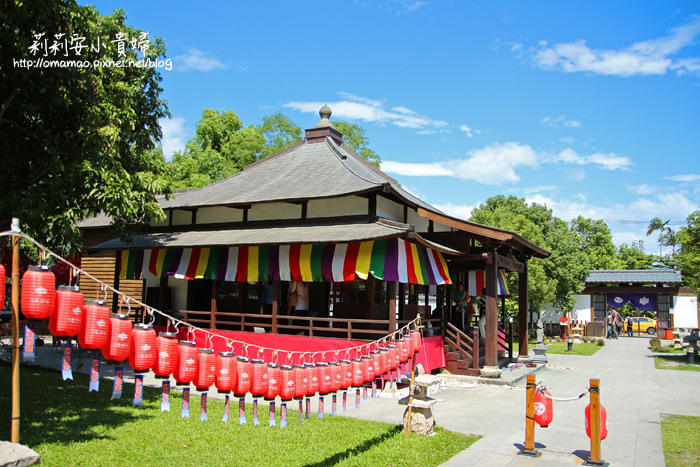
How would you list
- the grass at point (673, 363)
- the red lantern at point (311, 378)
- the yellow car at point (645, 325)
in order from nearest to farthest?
1. the red lantern at point (311, 378)
2. the grass at point (673, 363)
3. the yellow car at point (645, 325)

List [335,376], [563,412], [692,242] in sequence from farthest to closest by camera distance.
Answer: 1. [692,242]
2. [563,412]
3. [335,376]

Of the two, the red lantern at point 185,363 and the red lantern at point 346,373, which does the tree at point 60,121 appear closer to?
the red lantern at point 185,363

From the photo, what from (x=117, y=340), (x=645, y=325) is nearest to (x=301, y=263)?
(x=117, y=340)

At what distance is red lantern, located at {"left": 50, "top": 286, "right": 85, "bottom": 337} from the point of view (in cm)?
511

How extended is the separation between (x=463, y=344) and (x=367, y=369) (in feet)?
25.0

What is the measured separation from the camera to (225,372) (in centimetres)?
578

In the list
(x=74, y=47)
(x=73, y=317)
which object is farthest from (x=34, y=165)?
(x=73, y=317)

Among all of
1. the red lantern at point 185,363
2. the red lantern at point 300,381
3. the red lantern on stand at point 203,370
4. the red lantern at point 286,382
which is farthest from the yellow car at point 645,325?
the red lantern at point 185,363

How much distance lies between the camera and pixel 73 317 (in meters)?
5.17

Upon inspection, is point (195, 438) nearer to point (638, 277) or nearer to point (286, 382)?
point (286, 382)

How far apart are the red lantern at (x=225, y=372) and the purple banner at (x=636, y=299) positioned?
37.3 meters

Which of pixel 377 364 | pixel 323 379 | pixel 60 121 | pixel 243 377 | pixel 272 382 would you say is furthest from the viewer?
pixel 60 121

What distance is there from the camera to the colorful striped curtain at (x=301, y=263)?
12.6 metres

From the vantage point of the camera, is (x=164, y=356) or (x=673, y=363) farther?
(x=673, y=363)
